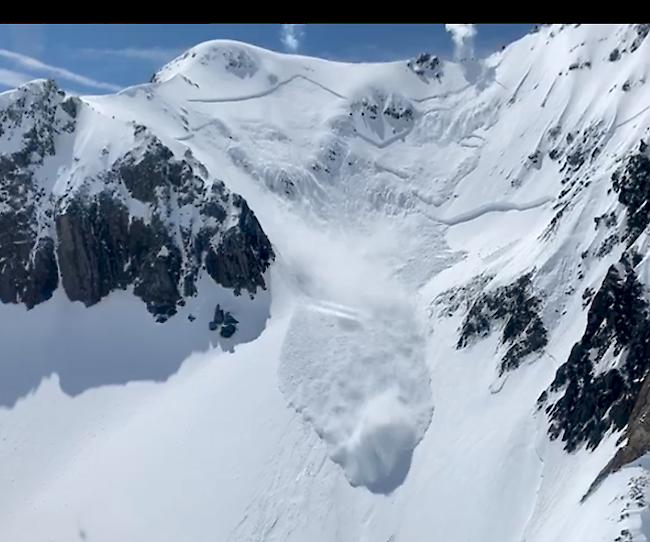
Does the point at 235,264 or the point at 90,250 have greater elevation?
the point at 90,250

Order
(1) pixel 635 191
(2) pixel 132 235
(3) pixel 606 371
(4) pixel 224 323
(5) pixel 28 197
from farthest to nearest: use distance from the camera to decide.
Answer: (5) pixel 28 197, (2) pixel 132 235, (4) pixel 224 323, (1) pixel 635 191, (3) pixel 606 371

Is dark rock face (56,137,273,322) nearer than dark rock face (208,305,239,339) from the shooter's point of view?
No

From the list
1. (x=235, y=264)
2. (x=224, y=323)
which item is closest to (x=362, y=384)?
(x=224, y=323)

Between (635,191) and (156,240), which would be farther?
(156,240)

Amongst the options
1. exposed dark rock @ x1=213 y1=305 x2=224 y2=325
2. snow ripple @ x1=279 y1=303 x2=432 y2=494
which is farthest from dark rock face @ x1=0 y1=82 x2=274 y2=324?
snow ripple @ x1=279 y1=303 x2=432 y2=494

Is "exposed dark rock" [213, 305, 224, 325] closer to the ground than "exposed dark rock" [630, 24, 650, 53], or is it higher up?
closer to the ground

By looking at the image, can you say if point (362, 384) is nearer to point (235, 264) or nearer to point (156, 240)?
point (235, 264)

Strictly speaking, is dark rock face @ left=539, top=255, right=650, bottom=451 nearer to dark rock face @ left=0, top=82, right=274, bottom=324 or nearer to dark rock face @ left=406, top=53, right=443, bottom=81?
dark rock face @ left=0, top=82, right=274, bottom=324
